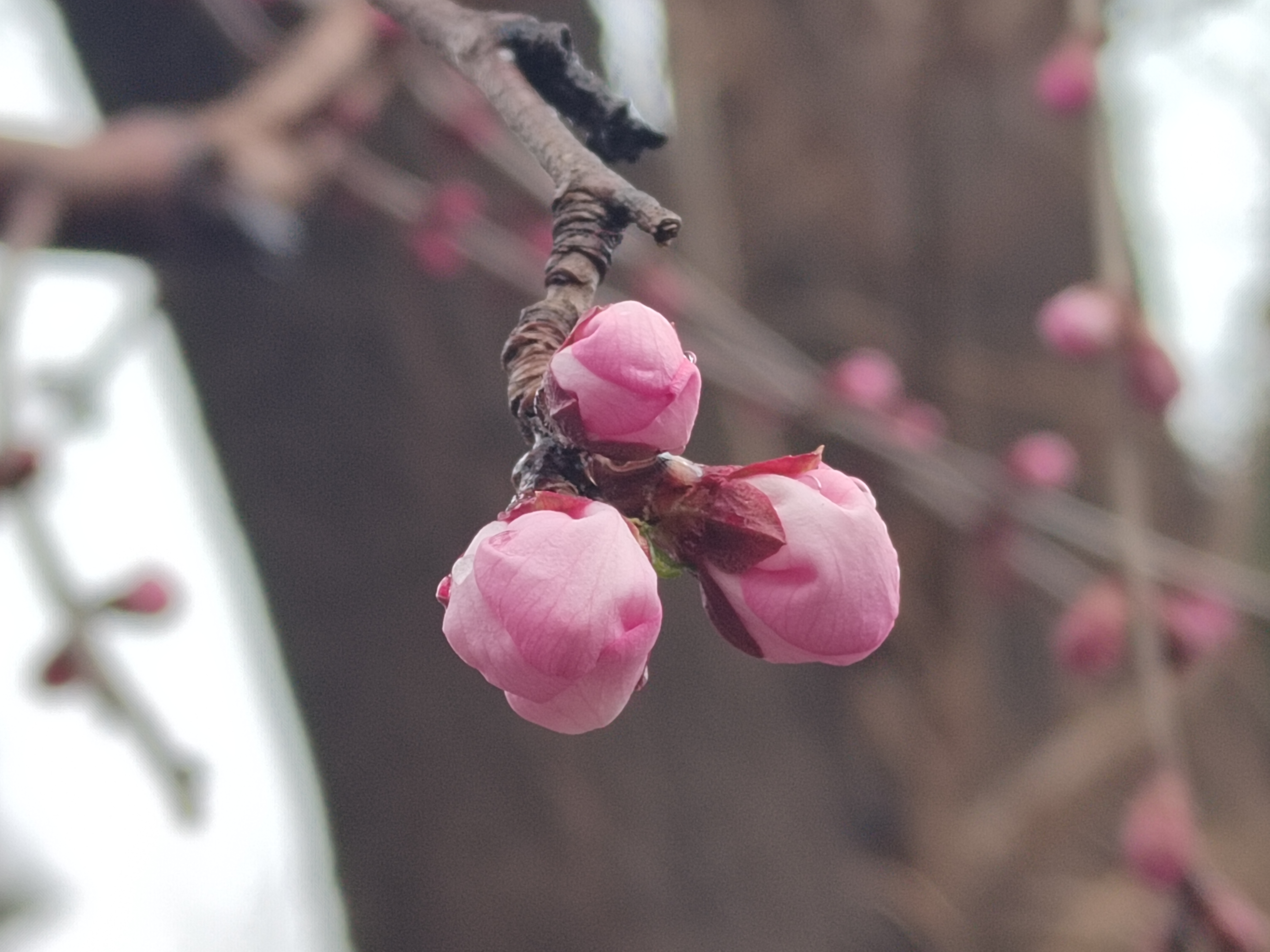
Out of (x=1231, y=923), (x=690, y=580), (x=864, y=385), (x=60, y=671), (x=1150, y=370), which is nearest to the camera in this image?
(x=1231, y=923)

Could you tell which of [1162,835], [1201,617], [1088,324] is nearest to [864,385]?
[1088,324]

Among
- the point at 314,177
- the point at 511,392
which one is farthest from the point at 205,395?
the point at 511,392

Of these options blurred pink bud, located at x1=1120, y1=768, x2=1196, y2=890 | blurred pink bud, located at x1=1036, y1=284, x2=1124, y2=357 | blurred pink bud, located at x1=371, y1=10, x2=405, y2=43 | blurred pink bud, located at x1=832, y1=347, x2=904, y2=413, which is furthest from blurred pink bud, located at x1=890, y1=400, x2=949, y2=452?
blurred pink bud, located at x1=371, y1=10, x2=405, y2=43

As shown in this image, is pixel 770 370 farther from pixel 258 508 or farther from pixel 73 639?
pixel 73 639

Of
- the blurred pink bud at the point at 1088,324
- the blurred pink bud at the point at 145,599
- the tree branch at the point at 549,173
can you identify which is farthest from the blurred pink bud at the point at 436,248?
the tree branch at the point at 549,173

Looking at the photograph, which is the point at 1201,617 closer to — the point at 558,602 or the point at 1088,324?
the point at 1088,324

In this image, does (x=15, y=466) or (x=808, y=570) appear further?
(x=15, y=466)

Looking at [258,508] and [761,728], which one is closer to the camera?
[258,508]

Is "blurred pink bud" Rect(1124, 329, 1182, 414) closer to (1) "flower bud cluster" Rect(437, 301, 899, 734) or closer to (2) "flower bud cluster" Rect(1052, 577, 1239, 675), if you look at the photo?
(2) "flower bud cluster" Rect(1052, 577, 1239, 675)

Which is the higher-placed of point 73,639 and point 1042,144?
point 1042,144
